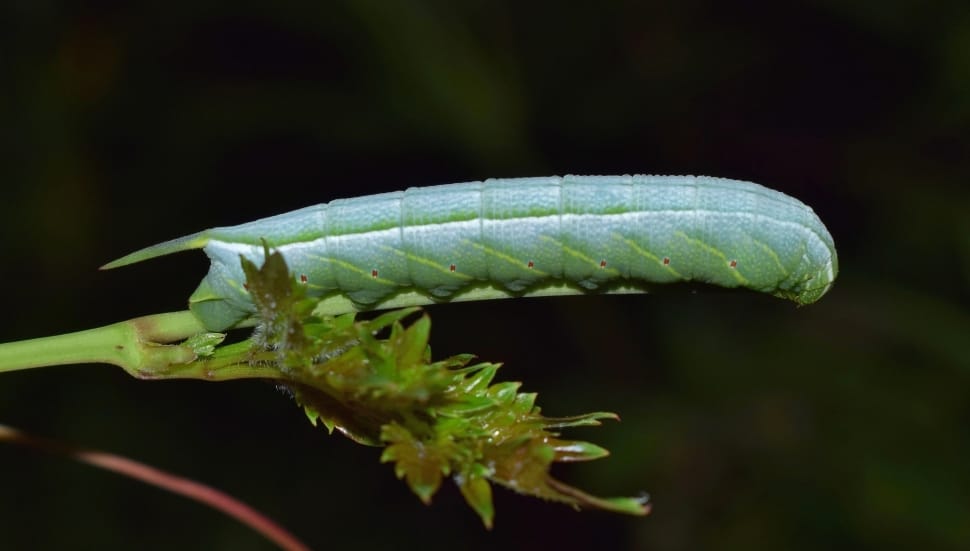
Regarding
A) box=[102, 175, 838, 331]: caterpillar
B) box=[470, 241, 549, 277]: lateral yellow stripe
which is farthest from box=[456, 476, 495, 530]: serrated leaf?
box=[470, 241, 549, 277]: lateral yellow stripe

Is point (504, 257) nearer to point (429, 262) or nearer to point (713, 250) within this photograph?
point (429, 262)

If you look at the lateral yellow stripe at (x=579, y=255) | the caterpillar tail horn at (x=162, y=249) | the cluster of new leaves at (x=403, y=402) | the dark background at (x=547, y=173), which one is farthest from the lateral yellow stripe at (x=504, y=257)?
the dark background at (x=547, y=173)

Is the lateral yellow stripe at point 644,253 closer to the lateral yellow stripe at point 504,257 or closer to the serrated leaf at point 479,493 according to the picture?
the lateral yellow stripe at point 504,257

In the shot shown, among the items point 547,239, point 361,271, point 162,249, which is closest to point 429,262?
point 361,271

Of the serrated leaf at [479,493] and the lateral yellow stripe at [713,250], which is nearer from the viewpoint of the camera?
the serrated leaf at [479,493]

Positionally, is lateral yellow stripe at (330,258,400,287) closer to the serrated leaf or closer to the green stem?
the green stem

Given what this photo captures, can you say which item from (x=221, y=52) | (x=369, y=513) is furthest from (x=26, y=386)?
(x=221, y=52)

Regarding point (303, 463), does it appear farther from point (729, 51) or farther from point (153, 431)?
point (729, 51)
